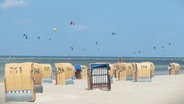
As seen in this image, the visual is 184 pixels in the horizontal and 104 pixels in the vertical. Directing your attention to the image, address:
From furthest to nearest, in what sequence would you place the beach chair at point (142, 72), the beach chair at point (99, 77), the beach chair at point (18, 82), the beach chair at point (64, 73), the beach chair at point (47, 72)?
the beach chair at point (142, 72) → the beach chair at point (47, 72) → the beach chair at point (64, 73) → the beach chair at point (99, 77) → the beach chair at point (18, 82)

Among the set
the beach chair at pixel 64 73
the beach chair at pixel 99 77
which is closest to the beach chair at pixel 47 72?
the beach chair at pixel 64 73

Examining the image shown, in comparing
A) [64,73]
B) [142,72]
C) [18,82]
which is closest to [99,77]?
[64,73]

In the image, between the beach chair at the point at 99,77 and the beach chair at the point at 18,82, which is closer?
the beach chair at the point at 18,82

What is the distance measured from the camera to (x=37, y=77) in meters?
23.5

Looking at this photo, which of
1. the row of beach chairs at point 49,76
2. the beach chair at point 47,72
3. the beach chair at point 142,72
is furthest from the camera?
the beach chair at point 142,72

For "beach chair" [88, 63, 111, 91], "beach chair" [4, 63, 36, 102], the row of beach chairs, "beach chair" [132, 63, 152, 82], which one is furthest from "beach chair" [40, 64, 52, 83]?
"beach chair" [4, 63, 36, 102]

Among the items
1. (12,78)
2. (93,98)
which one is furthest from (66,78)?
(12,78)

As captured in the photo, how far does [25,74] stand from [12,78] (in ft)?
2.01

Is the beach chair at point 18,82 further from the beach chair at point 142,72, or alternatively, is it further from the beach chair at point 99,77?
the beach chair at point 142,72

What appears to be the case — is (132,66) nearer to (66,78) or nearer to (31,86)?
(66,78)

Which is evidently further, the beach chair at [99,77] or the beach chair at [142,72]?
the beach chair at [142,72]

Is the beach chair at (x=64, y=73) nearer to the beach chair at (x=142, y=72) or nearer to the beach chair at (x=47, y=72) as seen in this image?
the beach chair at (x=47, y=72)

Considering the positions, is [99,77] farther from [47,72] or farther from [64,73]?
[47,72]

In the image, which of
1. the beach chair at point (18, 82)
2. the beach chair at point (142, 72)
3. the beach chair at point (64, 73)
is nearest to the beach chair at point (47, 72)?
the beach chair at point (64, 73)
